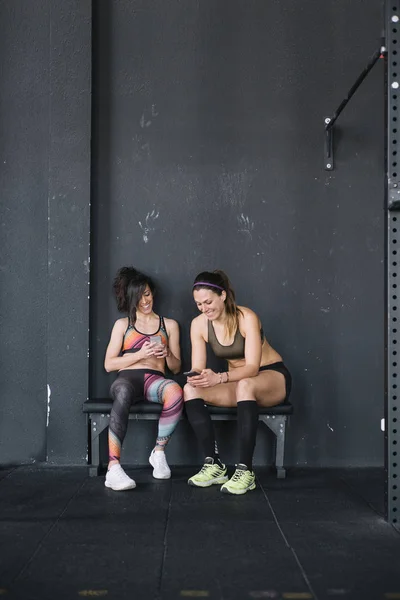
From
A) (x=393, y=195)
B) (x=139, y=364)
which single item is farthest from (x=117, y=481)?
(x=393, y=195)

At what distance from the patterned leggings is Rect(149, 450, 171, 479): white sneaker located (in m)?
0.05

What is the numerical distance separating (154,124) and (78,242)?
2.95ft

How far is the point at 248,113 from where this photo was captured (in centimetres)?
422

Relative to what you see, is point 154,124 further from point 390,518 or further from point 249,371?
point 390,518

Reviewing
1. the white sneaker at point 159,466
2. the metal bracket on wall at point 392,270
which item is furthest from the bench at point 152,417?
the metal bracket on wall at point 392,270

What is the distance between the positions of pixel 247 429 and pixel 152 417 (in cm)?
60

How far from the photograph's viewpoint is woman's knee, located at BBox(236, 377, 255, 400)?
359 cm

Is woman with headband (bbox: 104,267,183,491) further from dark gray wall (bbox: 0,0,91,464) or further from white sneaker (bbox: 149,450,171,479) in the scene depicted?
dark gray wall (bbox: 0,0,91,464)

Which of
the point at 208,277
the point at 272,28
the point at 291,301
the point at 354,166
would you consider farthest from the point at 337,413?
the point at 272,28

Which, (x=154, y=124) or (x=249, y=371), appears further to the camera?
(x=154, y=124)

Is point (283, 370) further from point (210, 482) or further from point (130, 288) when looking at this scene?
point (130, 288)

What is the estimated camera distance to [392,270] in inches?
111

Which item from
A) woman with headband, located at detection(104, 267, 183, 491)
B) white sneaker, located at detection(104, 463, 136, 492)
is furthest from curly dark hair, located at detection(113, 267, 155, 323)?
white sneaker, located at detection(104, 463, 136, 492)

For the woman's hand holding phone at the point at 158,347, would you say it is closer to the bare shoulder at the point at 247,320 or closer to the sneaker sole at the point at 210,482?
the bare shoulder at the point at 247,320
